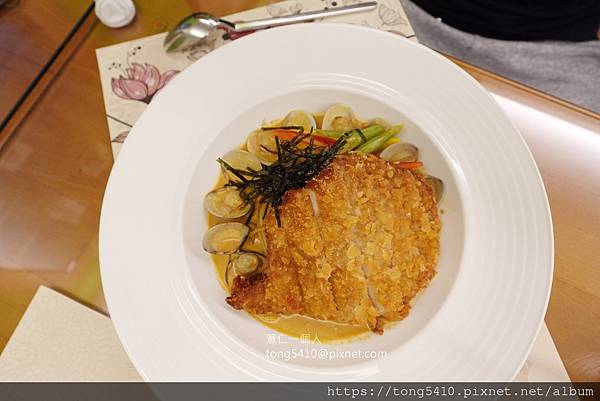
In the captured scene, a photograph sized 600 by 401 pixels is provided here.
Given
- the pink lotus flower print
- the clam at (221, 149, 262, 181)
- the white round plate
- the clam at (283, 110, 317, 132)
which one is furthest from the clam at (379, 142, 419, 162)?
the pink lotus flower print

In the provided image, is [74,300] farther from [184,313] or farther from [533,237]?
[533,237]

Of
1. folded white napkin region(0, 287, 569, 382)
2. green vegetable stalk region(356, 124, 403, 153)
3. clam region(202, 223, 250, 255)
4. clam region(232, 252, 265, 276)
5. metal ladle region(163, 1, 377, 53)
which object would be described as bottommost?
folded white napkin region(0, 287, 569, 382)

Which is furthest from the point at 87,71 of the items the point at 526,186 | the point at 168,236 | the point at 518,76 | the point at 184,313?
the point at 518,76

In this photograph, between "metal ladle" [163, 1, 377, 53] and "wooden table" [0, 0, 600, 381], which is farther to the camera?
"metal ladle" [163, 1, 377, 53]

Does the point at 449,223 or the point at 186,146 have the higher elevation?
the point at 186,146

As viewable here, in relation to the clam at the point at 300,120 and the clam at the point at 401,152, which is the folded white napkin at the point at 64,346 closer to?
the clam at the point at 300,120

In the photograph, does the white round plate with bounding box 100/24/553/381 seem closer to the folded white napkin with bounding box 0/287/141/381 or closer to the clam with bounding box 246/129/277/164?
the clam with bounding box 246/129/277/164
